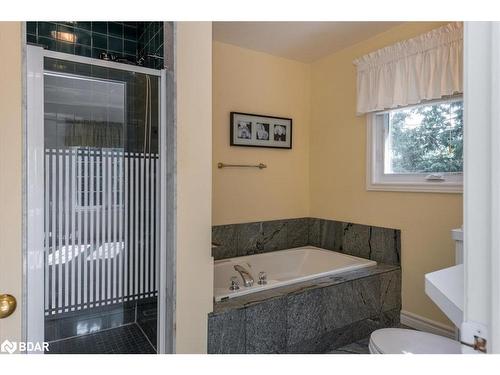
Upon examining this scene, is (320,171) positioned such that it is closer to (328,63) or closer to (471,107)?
(328,63)

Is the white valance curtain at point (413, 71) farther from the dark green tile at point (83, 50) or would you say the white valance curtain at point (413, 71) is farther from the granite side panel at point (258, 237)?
the dark green tile at point (83, 50)

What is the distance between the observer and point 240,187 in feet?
9.93

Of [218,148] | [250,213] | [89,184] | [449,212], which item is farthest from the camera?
[250,213]

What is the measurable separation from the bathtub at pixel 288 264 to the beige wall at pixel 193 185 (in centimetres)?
101

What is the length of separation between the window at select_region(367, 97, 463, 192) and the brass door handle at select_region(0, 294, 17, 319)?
2529 mm

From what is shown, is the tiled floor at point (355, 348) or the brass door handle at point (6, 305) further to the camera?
the tiled floor at point (355, 348)

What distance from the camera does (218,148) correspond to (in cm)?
287

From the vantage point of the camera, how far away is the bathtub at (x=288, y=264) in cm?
270

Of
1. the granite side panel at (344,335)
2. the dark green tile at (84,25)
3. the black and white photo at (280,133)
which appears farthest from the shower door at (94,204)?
the black and white photo at (280,133)

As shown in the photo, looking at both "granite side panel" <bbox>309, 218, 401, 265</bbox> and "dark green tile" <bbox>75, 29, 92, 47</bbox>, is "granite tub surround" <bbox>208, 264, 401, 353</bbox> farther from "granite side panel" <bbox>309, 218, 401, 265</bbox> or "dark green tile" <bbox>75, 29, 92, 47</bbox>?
"dark green tile" <bbox>75, 29, 92, 47</bbox>

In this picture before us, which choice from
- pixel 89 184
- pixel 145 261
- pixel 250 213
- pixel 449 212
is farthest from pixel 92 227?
pixel 449 212

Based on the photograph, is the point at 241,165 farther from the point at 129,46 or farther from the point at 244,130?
the point at 129,46

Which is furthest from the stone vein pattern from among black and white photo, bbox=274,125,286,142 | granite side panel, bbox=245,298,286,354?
granite side panel, bbox=245,298,286,354
